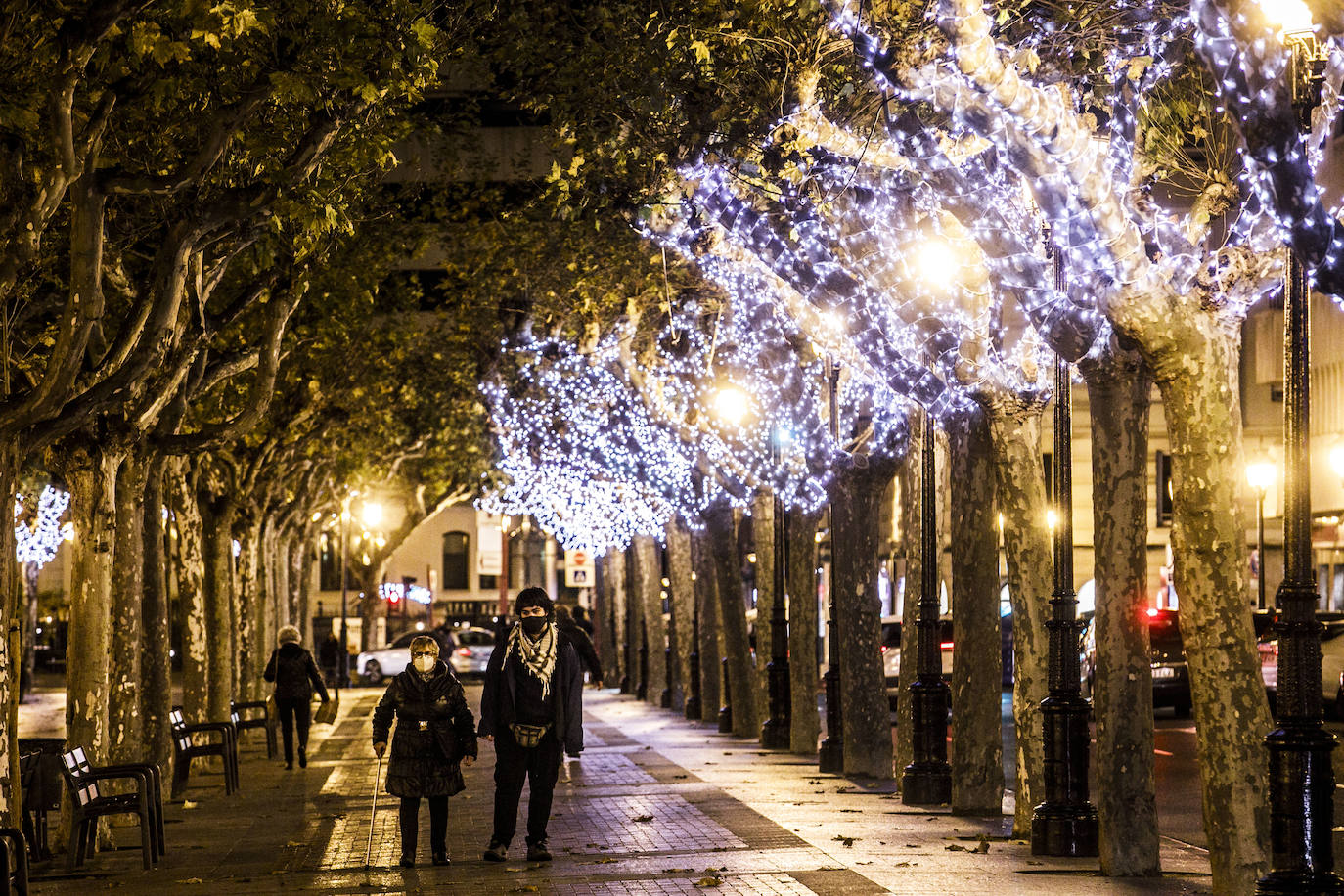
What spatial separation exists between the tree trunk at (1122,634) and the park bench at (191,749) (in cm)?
992

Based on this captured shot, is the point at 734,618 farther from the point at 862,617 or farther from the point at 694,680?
the point at 862,617

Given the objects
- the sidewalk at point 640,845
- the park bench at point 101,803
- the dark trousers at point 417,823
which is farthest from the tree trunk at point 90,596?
the dark trousers at point 417,823

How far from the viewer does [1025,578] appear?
12977mm

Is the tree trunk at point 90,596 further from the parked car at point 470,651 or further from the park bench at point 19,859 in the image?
the parked car at point 470,651

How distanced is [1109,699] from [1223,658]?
1.53 m

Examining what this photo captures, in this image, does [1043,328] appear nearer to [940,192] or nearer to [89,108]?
[940,192]

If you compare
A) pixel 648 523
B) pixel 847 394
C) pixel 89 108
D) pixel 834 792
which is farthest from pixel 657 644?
pixel 89 108


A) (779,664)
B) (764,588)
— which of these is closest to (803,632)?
(779,664)

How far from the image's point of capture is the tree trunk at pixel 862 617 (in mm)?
18062

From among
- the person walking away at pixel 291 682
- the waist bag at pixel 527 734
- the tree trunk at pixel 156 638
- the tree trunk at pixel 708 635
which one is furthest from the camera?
the tree trunk at pixel 708 635

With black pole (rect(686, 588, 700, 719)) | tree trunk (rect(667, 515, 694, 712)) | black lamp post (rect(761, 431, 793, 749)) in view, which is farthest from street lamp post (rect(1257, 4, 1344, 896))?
tree trunk (rect(667, 515, 694, 712))

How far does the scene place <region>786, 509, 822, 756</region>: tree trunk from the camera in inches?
839

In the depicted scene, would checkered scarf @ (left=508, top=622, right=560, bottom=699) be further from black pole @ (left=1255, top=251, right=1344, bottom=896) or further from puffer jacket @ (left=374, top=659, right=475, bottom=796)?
black pole @ (left=1255, top=251, right=1344, bottom=896)

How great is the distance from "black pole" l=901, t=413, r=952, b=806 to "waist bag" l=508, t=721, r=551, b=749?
4.53 metres
